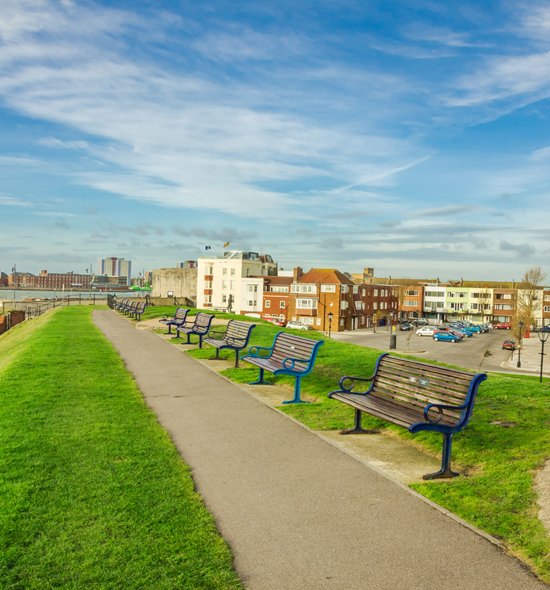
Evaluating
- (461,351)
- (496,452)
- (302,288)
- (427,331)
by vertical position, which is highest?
(302,288)

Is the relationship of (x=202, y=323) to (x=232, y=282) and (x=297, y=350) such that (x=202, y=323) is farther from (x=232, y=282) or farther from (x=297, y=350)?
(x=232, y=282)

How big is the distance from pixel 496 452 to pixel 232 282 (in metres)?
97.1

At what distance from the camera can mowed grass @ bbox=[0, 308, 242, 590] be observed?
4.07 m

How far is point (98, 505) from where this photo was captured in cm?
520

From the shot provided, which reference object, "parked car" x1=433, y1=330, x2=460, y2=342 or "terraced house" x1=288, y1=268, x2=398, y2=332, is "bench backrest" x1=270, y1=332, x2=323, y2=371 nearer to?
"parked car" x1=433, y1=330, x2=460, y2=342

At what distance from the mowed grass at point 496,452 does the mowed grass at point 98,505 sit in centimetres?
237

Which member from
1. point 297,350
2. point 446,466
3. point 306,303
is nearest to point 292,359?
point 297,350

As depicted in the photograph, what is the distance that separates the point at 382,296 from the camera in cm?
10594

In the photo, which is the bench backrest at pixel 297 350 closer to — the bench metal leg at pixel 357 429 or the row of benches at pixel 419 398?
the row of benches at pixel 419 398

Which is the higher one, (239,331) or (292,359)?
(239,331)

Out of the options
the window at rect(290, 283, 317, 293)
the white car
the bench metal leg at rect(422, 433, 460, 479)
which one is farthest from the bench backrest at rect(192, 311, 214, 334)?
the window at rect(290, 283, 317, 293)

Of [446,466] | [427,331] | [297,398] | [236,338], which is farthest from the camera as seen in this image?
[427,331]

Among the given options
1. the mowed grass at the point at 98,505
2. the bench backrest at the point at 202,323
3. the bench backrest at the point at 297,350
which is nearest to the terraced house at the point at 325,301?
the bench backrest at the point at 202,323

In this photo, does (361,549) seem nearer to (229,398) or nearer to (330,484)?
(330,484)
